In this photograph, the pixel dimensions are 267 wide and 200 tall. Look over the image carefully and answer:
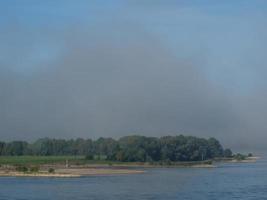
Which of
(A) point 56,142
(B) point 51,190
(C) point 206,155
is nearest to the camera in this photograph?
(B) point 51,190

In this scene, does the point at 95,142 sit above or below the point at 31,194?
above

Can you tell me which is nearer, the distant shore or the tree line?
the distant shore

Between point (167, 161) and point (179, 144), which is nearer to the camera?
point (167, 161)

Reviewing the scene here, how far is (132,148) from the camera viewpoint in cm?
12044

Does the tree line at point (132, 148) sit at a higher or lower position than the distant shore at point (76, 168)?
higher

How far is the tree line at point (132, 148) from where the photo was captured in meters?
122

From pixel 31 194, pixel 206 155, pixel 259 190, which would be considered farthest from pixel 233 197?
pixel 206 155

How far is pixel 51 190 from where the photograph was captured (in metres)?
53.4

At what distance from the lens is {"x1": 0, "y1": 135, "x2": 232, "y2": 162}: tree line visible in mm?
121825

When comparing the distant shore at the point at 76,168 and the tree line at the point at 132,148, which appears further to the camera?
the tree line at the point at 132,148

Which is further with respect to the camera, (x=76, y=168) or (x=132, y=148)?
(x=132, y=148)

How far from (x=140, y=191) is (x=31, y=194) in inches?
334

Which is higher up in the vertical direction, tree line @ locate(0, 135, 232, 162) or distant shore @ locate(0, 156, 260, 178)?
tree line @ locate(0, 135, 232, 162)

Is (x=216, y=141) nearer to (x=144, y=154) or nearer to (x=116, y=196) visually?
(x=144, y=154)
